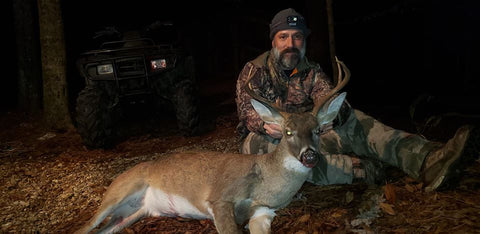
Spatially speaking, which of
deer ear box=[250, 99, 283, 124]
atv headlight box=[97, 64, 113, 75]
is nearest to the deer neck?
deer ear box=[250, 99, 283, 124]

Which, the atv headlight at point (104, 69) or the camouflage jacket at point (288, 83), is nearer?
the camouflage jacket at point (288, 83)

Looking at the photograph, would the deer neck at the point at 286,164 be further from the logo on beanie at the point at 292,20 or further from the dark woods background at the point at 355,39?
the dark woods background at the point at 355,39

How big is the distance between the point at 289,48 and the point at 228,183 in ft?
7.38

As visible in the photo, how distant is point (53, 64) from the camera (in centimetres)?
800

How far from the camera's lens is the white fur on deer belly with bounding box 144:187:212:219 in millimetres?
4016

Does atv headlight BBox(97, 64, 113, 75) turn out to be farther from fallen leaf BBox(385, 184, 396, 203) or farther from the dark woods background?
fallen leaf BBox(385, 184, 396, 203)

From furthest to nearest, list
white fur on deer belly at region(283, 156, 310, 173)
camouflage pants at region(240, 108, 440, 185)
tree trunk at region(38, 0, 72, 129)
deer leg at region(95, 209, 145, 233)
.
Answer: tree trunk at region(38, 0, 72, 129)
deer leg at region(95, 209, 145, 233)
camouflage pants at region(240, 108, 440, 185)
white fur on deer belly at region(283, 156, 310, 173)

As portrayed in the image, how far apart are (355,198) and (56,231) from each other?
10.6 ft

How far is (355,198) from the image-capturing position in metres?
4.12

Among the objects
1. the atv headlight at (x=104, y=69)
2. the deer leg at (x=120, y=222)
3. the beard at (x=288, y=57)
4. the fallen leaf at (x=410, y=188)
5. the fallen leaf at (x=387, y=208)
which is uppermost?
the beard at (x=288, y=57)

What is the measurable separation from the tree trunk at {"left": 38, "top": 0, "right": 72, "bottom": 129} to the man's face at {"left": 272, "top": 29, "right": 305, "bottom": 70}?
201 inches

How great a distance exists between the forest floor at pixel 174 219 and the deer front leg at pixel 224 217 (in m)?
0.45

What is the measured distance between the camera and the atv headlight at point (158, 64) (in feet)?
24.7

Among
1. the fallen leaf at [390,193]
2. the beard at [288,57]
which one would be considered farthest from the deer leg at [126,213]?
the fallen leaf at [390,193]
